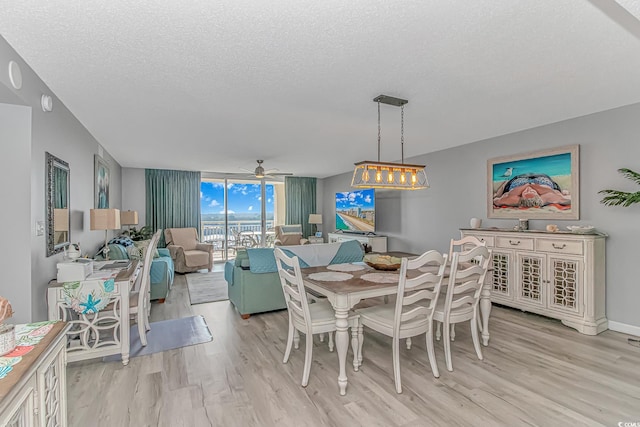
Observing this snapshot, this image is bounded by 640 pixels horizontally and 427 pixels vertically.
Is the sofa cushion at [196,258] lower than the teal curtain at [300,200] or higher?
lower

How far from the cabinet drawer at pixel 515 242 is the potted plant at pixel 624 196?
0.84m

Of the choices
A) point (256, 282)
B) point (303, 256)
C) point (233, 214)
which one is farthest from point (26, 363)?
point (233, 214)

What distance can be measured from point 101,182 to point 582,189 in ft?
21.1

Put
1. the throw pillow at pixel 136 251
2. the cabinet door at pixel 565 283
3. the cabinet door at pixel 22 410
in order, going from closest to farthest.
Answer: the cabinet door at pixel 22 410, the cabinet door at pixel 565 283, the throw pillow at pixel 136 251

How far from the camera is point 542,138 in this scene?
4.09 meters

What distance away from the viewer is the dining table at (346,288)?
2.31 metres

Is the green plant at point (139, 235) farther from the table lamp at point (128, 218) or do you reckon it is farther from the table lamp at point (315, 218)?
the table lamp at point (315, 218)

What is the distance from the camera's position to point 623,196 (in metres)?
3.17

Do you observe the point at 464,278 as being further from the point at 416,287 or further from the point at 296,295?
the point at 296,295

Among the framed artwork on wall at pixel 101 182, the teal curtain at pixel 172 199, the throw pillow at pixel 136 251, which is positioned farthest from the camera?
the teal curtain at pixel 172 199

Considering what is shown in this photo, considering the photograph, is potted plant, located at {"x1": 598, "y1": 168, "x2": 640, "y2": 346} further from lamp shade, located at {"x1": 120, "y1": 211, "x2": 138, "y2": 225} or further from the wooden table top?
lamp shade, located at {"x1": 120, "y1": 211, "x2": 138, "y2": 225}

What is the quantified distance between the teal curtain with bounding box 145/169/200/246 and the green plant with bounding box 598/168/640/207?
762 cm

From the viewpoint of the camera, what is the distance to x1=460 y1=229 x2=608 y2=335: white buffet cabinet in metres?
3.38

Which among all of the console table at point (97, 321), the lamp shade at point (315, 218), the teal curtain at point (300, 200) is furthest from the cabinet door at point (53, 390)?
the teal curtain at point (300, 200)
